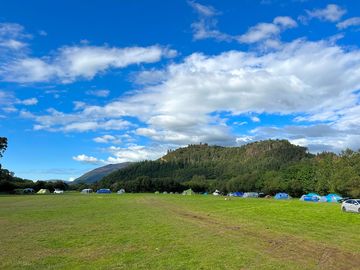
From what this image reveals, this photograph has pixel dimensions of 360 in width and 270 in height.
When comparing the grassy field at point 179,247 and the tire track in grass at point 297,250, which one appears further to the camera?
the tire track in grass at point 297,250

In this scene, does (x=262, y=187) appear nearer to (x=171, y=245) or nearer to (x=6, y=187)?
(x=6, y=187)

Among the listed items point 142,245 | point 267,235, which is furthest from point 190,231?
point 142,245

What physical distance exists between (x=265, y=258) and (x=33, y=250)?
10.3 metres

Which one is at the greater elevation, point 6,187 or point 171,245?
point 6,187

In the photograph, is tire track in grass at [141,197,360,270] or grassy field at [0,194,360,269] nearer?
grassy field at [0,194,360,269]

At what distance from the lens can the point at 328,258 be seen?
17.2 meters

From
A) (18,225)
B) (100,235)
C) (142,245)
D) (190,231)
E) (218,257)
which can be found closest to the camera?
(218,257)

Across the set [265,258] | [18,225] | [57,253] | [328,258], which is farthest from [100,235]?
[328,258]

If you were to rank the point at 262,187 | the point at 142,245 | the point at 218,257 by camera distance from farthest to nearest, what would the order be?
the point at 262,187
the point at 142,245
the point at 218,257

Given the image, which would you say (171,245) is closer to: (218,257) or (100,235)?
(218,257)

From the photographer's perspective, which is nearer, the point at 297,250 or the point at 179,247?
the point at 297,250

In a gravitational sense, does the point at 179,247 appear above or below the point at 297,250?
above

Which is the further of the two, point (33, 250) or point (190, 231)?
point (190, 231)

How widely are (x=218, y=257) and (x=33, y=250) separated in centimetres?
838
